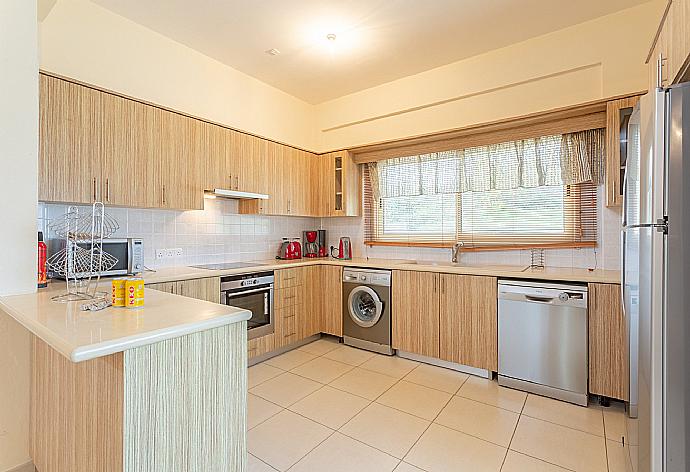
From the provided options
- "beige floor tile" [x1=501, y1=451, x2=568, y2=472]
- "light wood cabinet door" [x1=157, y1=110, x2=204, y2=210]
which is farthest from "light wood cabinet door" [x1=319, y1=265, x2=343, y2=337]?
"beige floor tile" [x1=501, y1=451, x2=568, y2=472]

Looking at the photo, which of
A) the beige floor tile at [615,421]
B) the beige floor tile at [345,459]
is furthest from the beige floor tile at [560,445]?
the beige floor tile at [345,459]

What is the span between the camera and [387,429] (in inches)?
87.4

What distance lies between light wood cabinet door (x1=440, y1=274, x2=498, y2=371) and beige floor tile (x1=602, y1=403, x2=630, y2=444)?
752mm

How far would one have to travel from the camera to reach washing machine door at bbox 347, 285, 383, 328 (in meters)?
3.62

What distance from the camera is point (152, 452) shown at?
1162 mm

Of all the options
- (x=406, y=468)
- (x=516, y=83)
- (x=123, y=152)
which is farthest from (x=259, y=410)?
(x=516, y=83)

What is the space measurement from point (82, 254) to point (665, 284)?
8.07 ft

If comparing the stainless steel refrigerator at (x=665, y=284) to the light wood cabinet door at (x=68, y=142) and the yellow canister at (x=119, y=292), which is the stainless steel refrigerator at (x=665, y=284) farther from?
the light wood cabinet door at (x=68, y=142)

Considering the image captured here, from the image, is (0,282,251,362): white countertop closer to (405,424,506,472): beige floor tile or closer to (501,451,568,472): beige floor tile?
(405,424,506,472): beige floor tile

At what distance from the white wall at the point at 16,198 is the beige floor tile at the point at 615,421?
324cm

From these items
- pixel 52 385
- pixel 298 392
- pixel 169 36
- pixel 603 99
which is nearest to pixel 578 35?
pixel 603 99

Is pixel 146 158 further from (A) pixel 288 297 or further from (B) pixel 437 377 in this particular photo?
(B) pixel 437 377

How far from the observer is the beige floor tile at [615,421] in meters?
2.14

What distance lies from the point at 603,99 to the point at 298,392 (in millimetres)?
3225
